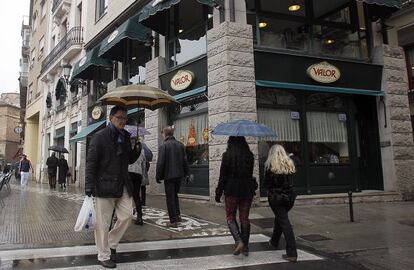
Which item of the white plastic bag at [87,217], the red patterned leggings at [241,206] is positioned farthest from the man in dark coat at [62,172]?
the red patterned leggings at [241,206]

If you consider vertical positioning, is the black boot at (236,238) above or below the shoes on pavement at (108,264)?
above

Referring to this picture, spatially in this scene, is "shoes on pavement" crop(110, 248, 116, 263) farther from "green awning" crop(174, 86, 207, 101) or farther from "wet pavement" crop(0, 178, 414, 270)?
"green awning" crop(174, 86, 207, 101)

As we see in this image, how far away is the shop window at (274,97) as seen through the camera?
1212 centimetres

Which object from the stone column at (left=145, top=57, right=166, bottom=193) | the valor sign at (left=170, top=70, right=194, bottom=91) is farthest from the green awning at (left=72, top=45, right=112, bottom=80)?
the valor sign at (left=170, top=70, right=194, bottom=91)

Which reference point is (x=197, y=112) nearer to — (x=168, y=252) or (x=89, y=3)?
(x=168, y=252)

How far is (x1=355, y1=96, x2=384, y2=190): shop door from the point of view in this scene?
1355 cm

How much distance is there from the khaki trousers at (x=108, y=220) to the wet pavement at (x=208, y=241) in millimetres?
262

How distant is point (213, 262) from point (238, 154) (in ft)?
5.16

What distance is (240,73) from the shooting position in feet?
37.6

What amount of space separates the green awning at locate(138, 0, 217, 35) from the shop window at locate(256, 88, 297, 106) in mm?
2932

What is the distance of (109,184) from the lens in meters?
5.39

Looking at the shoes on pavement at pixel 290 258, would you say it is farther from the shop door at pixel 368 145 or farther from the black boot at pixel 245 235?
the shop door at pixel 368 145

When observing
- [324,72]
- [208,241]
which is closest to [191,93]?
[324,72]

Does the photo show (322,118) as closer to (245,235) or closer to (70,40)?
(245,235)
